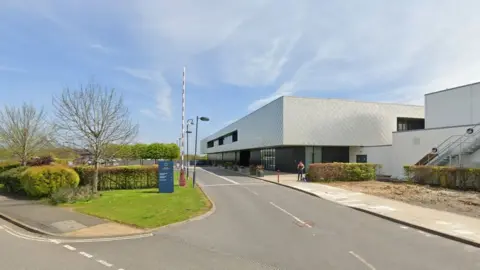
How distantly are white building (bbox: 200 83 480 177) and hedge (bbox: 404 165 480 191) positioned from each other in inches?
129

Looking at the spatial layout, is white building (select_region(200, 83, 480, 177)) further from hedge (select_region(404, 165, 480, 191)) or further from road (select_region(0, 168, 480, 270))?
road (select_region(0, 168, 480, 270))

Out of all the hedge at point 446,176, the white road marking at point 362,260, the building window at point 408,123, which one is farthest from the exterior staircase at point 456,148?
the white road marking at point 362,260

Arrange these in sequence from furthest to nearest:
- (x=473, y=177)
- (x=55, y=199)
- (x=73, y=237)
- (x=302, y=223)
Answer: (x=473, y=177)
(x=55, y=199)
(x=302, y=223)
(x=73, y=237)

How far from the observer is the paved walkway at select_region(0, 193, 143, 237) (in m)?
10.0

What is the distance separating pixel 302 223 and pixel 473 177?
14467 mm

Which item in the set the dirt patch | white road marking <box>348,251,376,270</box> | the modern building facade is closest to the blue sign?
the dirt patch

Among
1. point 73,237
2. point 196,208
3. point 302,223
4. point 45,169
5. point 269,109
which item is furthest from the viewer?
point 269,109

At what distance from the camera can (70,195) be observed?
16.3m

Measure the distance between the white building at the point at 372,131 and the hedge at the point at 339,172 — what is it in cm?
454

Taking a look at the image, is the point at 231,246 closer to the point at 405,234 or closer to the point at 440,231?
the point at 405,234

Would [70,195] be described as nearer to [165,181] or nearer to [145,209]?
[165,181]

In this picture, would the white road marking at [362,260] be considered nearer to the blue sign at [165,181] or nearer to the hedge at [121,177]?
the blue sign at [165,181]

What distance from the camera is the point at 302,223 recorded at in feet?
36.4

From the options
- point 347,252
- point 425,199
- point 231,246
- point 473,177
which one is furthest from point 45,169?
point 473,177
